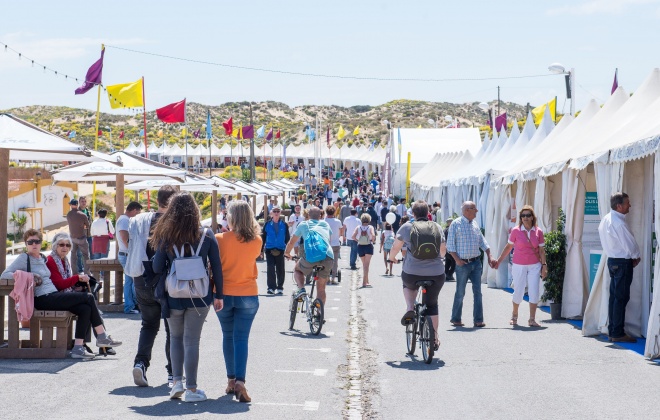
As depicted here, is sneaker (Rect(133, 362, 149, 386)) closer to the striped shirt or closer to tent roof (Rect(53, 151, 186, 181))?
the striped shirt

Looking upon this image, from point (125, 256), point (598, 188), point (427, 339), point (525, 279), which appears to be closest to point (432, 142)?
point (525, 279)

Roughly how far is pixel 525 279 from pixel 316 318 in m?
3.22

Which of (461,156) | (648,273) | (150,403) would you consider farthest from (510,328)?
(461,156)

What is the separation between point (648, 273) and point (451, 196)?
1749cm

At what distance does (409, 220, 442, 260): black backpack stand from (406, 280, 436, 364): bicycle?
0.98ft

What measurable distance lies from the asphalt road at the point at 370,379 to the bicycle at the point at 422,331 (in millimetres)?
151

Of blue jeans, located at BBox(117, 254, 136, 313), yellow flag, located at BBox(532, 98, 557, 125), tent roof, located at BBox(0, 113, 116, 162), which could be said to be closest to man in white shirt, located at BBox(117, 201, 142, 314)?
blue jeans, located at BBox(117, 254, 136, 313)

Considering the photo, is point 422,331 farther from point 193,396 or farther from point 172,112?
point 172,112

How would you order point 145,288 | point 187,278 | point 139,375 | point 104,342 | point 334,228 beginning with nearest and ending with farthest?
1. point 187,278
2. point 139,375
3. point 145,288
4. point 104,342
5. point 334,228

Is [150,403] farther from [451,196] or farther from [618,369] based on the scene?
[451,196]

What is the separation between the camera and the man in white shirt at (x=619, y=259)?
1120 centimetres

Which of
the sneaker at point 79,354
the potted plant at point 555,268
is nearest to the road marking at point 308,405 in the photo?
the sneaker at point 79,354

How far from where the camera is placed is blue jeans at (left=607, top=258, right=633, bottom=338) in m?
11.2

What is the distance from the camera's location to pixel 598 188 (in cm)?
1238
